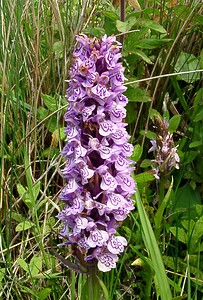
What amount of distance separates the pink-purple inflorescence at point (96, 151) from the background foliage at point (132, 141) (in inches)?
12.4

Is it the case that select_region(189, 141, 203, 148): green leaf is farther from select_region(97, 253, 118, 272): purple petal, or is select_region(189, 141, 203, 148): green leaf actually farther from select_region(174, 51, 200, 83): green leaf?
select_region(97, 253, 118, 272): purple petal


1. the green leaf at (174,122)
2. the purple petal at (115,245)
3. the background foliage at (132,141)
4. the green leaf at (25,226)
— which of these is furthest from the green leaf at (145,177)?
the purple petal at (115,245)

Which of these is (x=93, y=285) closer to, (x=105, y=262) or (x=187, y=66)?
(x=105, y=262)

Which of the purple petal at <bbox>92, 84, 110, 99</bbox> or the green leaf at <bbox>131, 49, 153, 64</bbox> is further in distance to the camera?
the green leaf at <bbox>131, 49, 153, 64</bbox>

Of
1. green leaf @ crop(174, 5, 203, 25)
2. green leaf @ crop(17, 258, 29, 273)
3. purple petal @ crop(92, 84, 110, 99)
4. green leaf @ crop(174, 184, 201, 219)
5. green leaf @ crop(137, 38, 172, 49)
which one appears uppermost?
purple petal @ crop(92, 84, 110, 99)

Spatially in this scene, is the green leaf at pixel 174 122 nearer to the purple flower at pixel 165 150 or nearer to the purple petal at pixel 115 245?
the purple flower at pixel 165 150

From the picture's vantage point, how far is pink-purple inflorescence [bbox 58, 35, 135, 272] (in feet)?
3.16

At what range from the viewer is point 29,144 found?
1.69 metres

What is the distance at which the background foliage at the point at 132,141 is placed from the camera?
1.40 metres

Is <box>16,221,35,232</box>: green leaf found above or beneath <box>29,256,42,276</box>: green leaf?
above

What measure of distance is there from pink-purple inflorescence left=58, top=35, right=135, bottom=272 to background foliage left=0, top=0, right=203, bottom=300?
12.4 inches

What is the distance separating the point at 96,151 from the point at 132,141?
2.30 ft

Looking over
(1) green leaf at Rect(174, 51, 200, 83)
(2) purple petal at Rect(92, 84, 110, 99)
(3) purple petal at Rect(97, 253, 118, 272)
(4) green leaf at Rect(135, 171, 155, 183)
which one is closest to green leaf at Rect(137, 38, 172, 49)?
(1) green leaf at Rect(174, 51, 200, 83)

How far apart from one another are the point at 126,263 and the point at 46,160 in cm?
42
